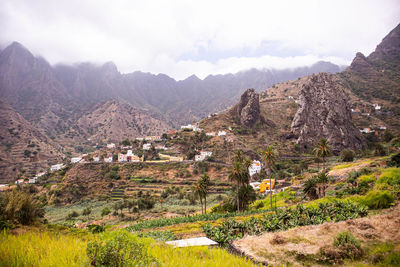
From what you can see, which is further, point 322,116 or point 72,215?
point 322,116

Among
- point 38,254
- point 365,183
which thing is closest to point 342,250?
point 38,254

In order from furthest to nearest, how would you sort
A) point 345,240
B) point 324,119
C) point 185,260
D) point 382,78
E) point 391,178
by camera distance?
point 382,78, point 324,119, point 391,178, point 345,240, point 185,260

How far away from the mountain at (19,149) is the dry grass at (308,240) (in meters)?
120

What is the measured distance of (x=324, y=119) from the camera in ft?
358

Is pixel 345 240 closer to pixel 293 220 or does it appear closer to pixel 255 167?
pixel 293 220

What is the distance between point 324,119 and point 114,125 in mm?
156768

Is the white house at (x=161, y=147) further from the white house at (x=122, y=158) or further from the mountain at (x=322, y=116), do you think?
the mountain at (x=322, y=116)

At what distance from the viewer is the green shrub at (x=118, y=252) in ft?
11.3

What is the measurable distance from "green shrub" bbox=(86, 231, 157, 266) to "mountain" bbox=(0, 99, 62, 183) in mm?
122667

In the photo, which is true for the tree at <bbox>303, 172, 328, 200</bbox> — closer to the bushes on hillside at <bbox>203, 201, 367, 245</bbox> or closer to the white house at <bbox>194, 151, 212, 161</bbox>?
the bushes on hillside at <bbox>203, 201, 367, 245</bbox>

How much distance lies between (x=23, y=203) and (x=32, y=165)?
4816 inches

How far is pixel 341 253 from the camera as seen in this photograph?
8930 millimetres

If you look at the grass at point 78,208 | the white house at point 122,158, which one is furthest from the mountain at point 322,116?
the grass at point 78,208

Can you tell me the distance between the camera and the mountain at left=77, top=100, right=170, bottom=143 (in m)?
173
